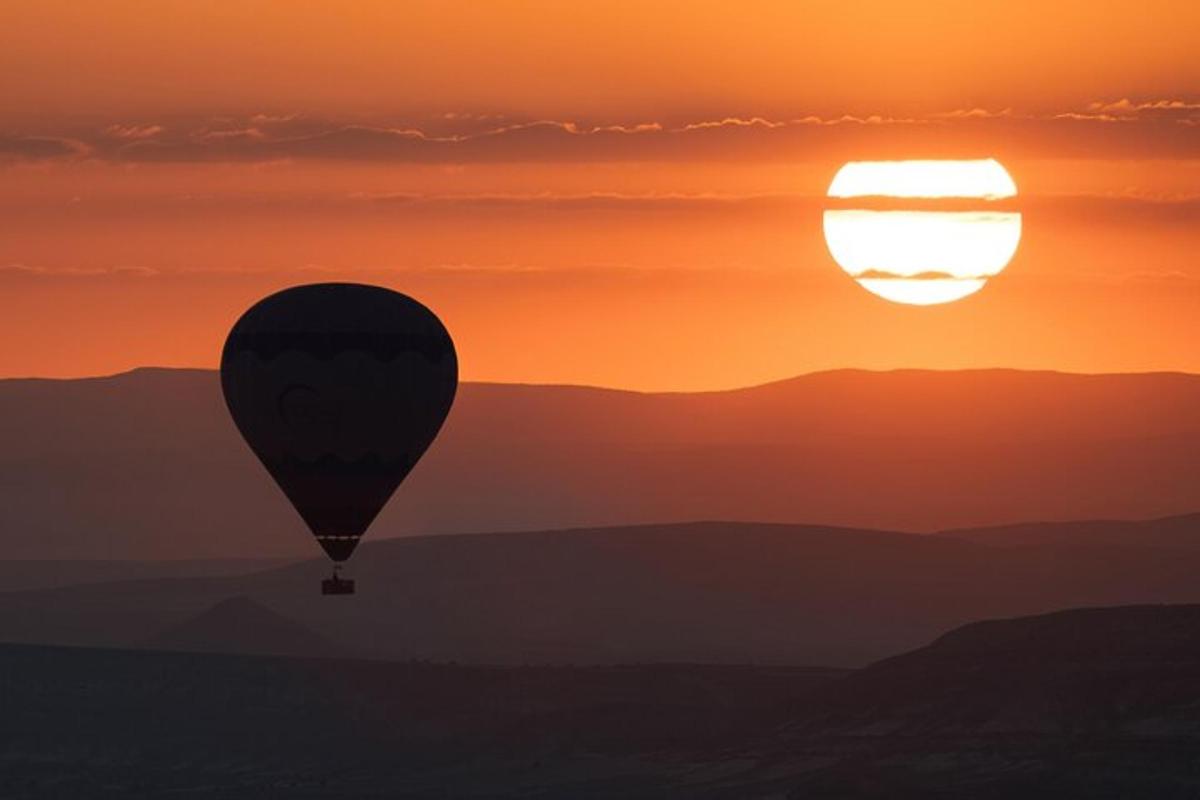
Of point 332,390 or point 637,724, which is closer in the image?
point 332,390

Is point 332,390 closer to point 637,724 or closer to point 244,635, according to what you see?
point 637,724

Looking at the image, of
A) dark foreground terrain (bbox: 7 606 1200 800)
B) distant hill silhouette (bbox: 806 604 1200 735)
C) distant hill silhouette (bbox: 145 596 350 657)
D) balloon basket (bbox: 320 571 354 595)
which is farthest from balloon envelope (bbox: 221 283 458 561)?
distant hill silhouette (bbox: 145 596 350 657)

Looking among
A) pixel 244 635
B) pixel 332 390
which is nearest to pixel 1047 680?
pixel 332 390

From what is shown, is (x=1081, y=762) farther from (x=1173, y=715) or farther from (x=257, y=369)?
(x=257, y=369)

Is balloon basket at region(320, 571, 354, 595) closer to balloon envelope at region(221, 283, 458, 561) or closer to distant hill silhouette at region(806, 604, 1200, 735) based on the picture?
balloon envelope at region(221, 283, 458, 561)

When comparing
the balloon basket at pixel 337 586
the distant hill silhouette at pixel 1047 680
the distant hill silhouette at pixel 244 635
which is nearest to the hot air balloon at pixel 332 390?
the balloon basket at pixel 337 586

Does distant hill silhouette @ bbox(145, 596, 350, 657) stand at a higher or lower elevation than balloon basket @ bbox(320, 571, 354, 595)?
higher

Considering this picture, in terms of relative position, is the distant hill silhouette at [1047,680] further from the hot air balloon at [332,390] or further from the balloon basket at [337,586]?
the balloon basket at [337,586]
